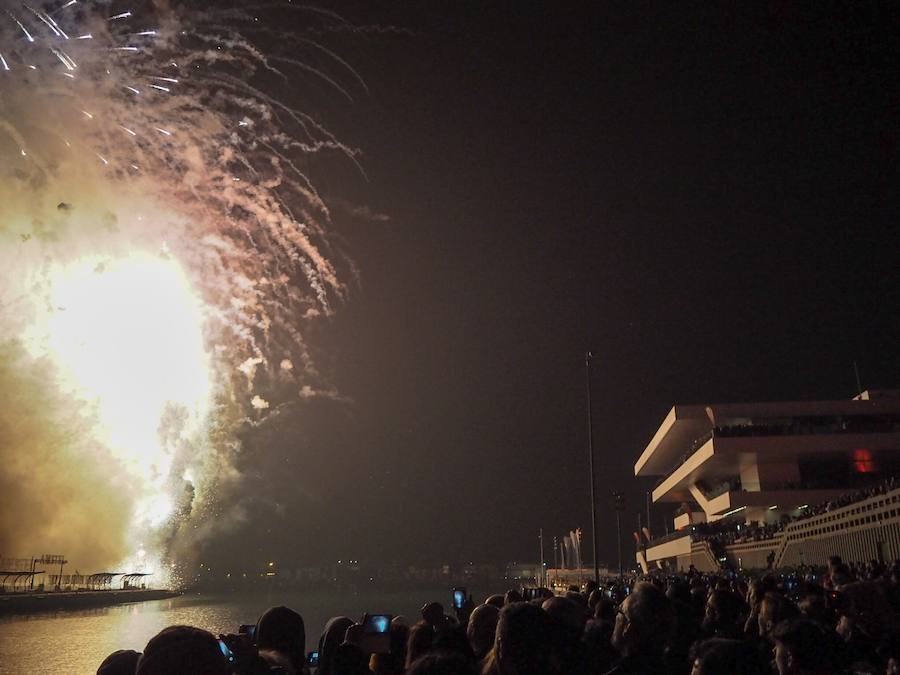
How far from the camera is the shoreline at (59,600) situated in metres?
62.1

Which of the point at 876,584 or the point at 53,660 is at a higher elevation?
the point at 876,584

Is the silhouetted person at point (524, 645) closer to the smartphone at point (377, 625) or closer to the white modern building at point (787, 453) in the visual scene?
the smartphone at point (377, 625)

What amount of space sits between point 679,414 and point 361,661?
59891 millimetres

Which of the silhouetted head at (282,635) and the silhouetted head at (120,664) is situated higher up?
the silhouetted head at (282,635)

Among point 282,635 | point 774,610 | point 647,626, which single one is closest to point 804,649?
point 647,626

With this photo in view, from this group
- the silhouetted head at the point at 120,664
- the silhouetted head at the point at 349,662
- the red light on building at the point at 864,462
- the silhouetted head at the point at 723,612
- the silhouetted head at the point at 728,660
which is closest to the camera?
the silhouetted head at the point at 728,660

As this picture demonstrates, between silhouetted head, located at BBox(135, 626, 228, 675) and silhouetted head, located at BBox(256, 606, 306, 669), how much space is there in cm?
214

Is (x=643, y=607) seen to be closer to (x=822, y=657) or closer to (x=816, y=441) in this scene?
(x=822, y=657)

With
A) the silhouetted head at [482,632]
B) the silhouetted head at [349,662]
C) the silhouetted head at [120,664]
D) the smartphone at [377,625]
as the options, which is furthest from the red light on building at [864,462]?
the silhouetted head at [120,664]

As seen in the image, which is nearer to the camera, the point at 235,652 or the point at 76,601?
the point at 235,652

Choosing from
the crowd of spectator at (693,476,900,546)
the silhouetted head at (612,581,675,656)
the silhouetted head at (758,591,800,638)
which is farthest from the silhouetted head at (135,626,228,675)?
the crowd of spectator at (693,476,900,546)

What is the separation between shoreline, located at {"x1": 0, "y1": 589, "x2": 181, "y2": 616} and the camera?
62.1m

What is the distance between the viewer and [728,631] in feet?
23.8

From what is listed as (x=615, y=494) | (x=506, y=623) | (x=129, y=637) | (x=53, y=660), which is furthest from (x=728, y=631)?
(x=129, y=637)
